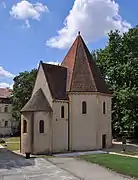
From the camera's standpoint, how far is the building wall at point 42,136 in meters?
35.4

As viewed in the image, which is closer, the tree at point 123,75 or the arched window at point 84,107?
the arched window at point 84,107

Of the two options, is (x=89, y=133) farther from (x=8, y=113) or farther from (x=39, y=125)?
(x=8, y=113)

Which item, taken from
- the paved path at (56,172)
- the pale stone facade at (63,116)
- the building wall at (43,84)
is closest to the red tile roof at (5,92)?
the building wall at (43,84)

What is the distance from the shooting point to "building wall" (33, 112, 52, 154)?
116ft

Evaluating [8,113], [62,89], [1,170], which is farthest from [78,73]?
[8,113]

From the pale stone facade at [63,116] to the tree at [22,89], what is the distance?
2869 centimetres

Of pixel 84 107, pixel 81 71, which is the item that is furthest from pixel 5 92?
pixel 84 107

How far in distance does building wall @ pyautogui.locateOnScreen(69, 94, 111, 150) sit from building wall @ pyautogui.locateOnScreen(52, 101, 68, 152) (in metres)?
0.79

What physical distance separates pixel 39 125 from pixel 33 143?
232 cm

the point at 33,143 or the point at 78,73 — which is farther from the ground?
the point at 78,73

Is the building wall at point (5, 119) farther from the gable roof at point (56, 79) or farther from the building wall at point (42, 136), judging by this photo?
the building wall at point (42, 136)

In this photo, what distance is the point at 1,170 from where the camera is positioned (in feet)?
76.2

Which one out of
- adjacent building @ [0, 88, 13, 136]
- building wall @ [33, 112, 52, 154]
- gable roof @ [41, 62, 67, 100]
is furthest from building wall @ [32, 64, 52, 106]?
adjacent building @ [0, 88, 13, 136]

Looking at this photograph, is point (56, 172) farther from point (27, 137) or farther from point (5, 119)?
point (5, 119)
